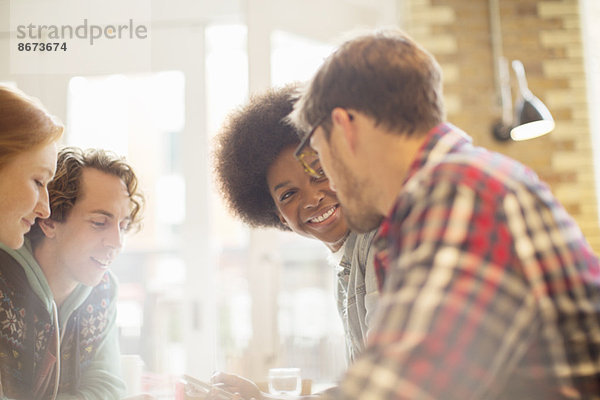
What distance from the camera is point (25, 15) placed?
1.77m

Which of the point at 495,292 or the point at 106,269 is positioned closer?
A: the point at 495,292

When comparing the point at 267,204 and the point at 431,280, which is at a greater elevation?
the point at 267,204

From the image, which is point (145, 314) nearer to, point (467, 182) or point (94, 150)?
point (94, 150)

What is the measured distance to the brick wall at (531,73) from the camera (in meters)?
3.56

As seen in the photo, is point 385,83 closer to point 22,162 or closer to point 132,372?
point 22,162

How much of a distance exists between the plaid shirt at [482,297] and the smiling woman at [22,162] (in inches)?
40.5

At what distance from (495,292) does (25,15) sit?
1549 mm

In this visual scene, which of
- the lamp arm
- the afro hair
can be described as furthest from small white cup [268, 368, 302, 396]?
the lamp arm

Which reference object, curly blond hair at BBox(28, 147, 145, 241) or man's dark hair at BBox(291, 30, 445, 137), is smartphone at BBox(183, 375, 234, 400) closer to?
curly blond hair at BBox(28, 147, 145, 241)

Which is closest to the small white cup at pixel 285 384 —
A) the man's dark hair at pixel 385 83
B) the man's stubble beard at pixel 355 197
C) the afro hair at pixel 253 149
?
the afro hair at pixel 253 149

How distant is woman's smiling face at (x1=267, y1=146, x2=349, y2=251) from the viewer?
6.46ft

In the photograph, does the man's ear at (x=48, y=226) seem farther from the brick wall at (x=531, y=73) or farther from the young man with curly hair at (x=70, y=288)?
the brick wall at (x=531, y=73)

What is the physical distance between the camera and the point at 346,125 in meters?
1.11

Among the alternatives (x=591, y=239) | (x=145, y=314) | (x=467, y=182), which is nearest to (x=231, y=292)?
(x=591, y=239)
